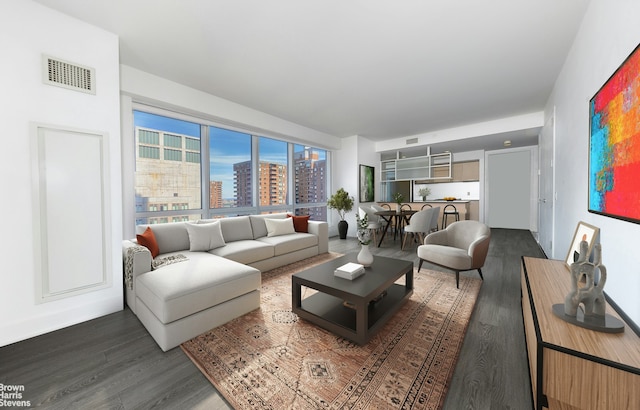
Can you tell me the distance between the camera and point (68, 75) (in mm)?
2205

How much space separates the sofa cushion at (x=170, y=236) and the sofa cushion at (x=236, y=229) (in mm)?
572

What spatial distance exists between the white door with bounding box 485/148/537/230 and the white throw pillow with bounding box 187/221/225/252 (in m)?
7.56

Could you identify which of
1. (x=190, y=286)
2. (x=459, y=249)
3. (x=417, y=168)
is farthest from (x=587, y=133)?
(x=417, y=168)

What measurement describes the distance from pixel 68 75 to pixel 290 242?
3.07m

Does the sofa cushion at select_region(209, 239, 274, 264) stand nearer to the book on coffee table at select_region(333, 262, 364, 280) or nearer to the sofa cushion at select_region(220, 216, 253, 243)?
the sofa cushion at select_region(220, 216, 253, 243)

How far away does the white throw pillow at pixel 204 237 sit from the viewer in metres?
3.19

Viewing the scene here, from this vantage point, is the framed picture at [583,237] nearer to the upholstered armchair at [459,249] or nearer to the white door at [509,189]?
the upholstered armchair at [459,249]

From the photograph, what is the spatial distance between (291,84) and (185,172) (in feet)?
7.31

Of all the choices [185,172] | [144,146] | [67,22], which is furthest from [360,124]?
[67,22]

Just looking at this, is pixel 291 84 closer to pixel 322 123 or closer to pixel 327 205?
pixel 322 123

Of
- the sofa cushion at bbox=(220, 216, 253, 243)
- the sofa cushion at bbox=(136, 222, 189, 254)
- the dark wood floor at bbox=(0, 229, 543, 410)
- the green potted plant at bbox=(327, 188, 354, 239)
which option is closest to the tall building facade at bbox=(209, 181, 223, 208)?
the sofa cushion at bbox=(220, 216, 253, 243)

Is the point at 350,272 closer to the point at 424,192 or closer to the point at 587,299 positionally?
the point at 587,299

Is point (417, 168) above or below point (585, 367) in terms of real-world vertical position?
above

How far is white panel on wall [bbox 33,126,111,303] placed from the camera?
2.09m
